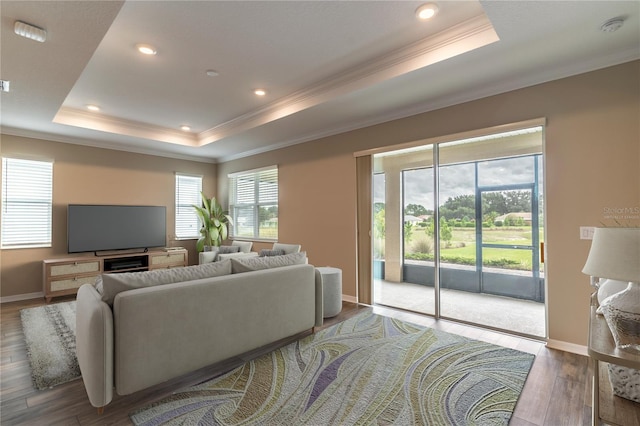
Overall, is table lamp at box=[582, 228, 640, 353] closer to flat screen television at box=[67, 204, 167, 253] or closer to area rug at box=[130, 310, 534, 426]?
area rug at box=[130, 310, 534, 426]

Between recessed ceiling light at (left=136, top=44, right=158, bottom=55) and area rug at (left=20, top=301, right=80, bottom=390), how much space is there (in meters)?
2.89

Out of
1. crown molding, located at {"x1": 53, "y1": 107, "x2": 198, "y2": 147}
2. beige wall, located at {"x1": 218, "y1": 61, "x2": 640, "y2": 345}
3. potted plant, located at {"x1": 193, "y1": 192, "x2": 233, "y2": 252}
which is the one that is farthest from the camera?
potted plant, located at {"x1": 193, "y1": 192, "x2": 233, "y2": 252}

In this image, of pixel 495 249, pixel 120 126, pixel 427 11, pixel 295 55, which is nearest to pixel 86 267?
pixel 120 126

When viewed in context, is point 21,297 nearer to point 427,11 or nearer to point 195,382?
point 195,382

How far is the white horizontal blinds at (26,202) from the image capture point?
184 inches

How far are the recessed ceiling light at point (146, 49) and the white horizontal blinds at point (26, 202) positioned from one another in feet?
11.7

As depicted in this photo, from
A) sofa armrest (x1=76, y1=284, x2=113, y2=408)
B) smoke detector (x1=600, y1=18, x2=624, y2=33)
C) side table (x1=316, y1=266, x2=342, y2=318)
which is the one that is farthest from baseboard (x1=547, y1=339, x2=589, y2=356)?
sofa armrest (x1=76, y1=284, x2=113, y2=408)

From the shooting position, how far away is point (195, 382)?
7.55 ft

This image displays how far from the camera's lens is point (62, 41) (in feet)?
7.67

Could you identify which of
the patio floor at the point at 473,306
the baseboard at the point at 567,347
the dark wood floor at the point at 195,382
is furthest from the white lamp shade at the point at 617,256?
the patio floor at the point at 473,306

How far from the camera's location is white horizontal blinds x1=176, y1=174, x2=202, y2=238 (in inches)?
260

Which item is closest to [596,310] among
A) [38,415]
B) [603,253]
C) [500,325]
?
[603,253]

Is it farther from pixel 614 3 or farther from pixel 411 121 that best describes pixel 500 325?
pixel 614 3

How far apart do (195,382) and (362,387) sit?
1267 millimetres
